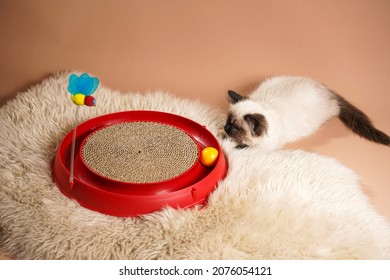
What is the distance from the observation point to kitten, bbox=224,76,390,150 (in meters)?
1.33

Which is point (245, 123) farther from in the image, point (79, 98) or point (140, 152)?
point (79, 98)

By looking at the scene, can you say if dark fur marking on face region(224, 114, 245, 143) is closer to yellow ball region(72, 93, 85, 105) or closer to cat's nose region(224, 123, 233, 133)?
cat's nose region(224, 123, 233, 133)

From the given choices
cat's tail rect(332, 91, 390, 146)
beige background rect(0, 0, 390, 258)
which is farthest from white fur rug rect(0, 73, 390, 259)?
beige background rect(0, 0, 390, 258)

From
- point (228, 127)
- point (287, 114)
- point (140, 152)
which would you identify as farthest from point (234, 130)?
point (140, 152)

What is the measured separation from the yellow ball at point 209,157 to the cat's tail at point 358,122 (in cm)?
46

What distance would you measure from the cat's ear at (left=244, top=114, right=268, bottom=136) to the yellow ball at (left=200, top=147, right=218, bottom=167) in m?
0.16

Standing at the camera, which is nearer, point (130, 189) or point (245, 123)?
point (130, 189)

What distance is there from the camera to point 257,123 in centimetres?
130

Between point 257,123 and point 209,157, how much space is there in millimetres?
193

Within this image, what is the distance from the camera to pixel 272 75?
161 cm

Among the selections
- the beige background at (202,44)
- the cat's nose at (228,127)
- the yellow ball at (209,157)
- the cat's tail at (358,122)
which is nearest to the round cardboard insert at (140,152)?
the yellow ball at (209,157)

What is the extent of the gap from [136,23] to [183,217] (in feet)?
2.82

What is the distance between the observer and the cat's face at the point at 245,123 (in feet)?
4.29

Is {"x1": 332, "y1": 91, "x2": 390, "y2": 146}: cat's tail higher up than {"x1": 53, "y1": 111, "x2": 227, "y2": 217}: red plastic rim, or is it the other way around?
{"x1": 332, "y1": 91, "x2": 390, "y2": 146}: cat's tail
